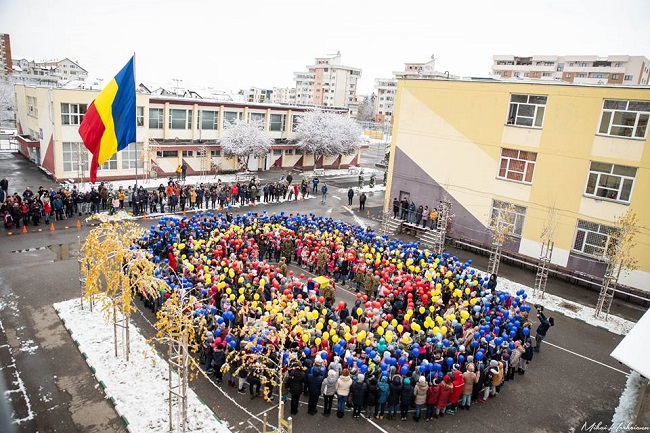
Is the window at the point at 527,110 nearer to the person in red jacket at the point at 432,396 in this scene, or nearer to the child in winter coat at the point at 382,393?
the person in red jacket at the point at 432,396

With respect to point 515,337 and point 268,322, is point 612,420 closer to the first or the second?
point 515,337

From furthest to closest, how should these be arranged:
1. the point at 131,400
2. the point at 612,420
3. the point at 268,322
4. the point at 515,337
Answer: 1. the point at 515,337
2. the point at 268,322
3. the point at 612,420
4. the point at 131,400

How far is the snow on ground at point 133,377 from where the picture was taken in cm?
1149

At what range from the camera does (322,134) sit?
49.0 metres

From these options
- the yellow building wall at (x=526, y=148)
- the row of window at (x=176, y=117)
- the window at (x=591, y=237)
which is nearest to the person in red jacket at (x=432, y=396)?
the window at (x=591, y=237)

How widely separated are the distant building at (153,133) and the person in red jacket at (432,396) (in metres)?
28.8

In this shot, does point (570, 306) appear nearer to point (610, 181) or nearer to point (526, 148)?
point (610, 181)

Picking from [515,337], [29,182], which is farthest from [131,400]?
[29,182]

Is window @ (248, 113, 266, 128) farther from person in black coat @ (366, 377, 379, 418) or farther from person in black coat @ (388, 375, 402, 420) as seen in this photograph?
person in black coat @ (388, 375, 402, 420)

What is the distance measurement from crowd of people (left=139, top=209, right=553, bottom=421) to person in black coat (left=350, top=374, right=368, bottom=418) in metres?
0.03

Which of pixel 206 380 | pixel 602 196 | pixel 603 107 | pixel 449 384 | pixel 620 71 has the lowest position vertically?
pixel 206 380

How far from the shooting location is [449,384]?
12.4 m

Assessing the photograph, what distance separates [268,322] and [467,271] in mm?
9730

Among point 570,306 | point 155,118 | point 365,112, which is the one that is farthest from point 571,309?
point 365,112
